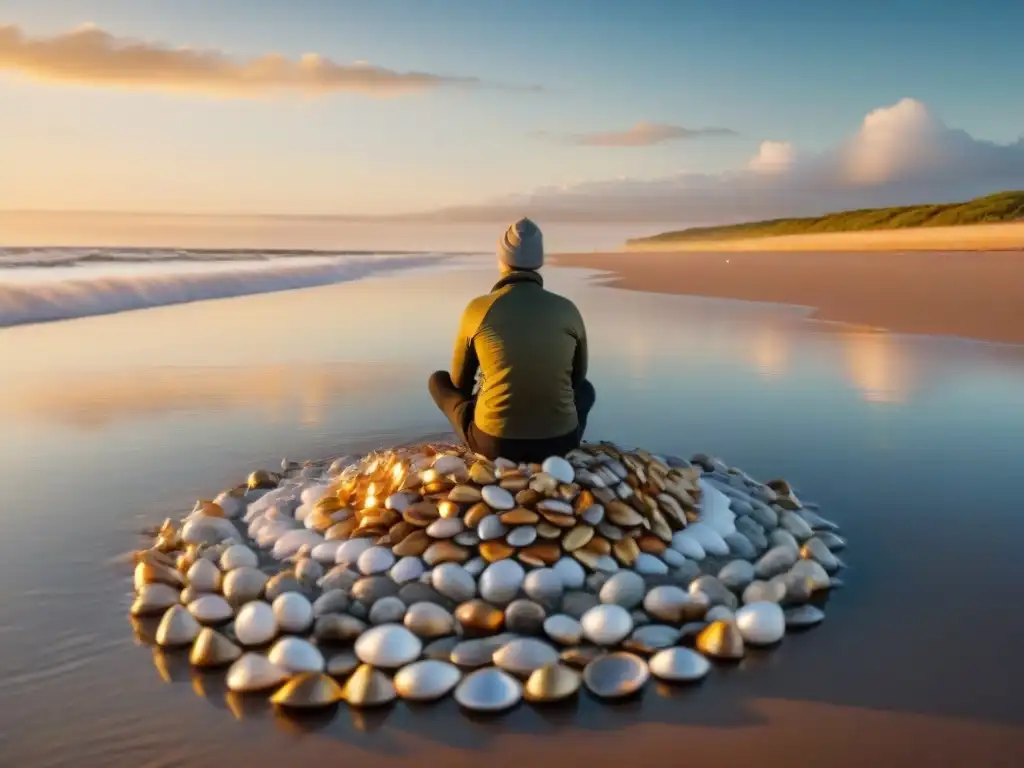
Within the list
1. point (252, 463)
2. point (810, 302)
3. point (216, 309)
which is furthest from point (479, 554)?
point (810, 302)

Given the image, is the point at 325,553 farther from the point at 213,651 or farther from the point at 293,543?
the point at 213,651

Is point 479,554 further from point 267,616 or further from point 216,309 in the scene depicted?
point 216,309

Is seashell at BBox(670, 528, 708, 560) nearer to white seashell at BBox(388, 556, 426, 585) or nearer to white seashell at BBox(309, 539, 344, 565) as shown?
white seashell at BBox(388, 556, 426, 585)

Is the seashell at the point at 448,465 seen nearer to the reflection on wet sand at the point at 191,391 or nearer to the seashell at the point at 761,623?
the seashell at the point at 761,623

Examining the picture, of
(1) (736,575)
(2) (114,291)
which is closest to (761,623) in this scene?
(1) (736,575)

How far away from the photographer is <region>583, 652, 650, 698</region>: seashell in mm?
3307

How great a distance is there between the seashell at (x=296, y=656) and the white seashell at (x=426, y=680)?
0.33 m

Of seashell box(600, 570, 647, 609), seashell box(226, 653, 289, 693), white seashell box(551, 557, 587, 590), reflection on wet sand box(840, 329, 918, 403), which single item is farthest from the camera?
reflection on wet sand box(840, 329, 918, 403)

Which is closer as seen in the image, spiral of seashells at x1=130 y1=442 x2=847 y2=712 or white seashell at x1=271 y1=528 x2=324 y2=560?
spiral of seashells at x1=130 y1=442 x2=847 y2=712

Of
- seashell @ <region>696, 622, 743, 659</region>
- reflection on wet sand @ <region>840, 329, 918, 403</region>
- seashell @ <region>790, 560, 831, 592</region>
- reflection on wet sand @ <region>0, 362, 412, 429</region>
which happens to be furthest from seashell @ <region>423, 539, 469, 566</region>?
reflection on wet sand @ <region>840, 329, 918, 403</region>

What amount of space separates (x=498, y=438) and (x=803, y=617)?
1766mm

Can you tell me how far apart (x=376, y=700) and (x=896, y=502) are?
12.1 feet

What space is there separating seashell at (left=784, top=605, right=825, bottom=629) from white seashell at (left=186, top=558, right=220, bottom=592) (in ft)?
8.52

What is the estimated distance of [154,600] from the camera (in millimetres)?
4016
